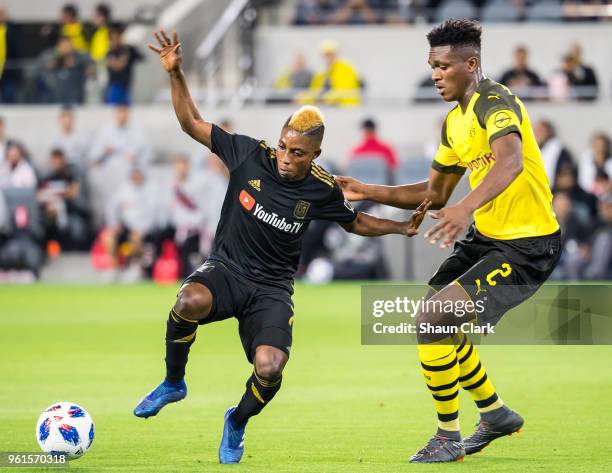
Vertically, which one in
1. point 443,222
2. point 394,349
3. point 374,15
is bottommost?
point 394,349

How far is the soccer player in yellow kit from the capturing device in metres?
7.82

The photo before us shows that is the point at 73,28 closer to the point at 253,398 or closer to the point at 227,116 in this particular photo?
the point at 227,116

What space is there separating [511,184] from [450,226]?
32.6 inches

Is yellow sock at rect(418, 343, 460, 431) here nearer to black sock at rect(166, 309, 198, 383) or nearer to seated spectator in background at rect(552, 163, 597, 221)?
black sock at rect(166, 309, 198, 383)

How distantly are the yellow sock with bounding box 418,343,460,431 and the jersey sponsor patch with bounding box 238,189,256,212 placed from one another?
1.44 metres

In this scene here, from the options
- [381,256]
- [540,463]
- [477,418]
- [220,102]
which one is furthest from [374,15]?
[540,463]

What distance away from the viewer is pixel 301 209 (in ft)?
27.3

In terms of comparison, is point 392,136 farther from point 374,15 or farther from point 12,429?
point 12,429

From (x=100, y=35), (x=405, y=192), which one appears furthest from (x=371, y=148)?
(x=405, y=192)

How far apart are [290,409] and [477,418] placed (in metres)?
1.47

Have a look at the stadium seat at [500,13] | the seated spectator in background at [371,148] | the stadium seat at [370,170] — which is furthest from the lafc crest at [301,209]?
the stadium seat at [500,13]

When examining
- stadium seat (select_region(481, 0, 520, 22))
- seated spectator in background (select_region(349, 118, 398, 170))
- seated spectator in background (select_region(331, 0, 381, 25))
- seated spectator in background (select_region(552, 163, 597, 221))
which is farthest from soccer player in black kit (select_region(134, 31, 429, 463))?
stadium seat (select_region(481, 0, 520, 22))

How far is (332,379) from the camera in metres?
11.7

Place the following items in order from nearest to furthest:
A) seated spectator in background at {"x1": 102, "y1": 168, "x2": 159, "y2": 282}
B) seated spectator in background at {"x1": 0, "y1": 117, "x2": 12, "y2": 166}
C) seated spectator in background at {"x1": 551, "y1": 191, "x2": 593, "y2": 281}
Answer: seated spectator in background at {"x1": 551, "y1": 191, "x2": 593, "y2": 281} < seated spectator in background at {"x1": 102, "y1": 168, "x2": 159, "y2": 282} < seated spectator in background at {"x1": 0, "y1": 117, "x2": 12, "y2": 166}
